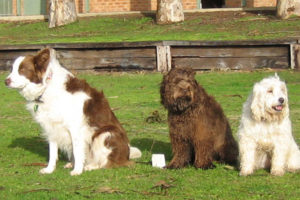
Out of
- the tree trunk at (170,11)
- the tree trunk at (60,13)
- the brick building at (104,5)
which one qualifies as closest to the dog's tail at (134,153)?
the tree trunk at (170,11)

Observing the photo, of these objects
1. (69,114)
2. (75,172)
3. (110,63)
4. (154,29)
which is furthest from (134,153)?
(154,29)

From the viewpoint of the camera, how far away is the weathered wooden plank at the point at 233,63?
17828 millimetres

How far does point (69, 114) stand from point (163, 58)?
31.7 ft

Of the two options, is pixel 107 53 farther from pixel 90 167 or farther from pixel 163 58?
pixel 90 167

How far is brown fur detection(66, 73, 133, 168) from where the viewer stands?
906 centimetres

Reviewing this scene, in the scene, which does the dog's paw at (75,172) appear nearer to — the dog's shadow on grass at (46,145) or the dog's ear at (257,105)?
the dog's shadow on grass at (46,145)

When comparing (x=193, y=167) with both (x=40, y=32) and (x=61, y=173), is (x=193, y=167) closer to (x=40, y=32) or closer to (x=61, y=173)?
(x=61, y=173)

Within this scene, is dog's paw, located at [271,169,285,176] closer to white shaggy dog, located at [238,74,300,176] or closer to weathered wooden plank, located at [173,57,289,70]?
white shaggy dog, located at [238,74,300,176]

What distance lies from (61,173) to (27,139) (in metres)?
2.72

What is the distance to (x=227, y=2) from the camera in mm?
31062

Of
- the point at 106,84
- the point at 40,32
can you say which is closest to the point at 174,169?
the point at 106,84

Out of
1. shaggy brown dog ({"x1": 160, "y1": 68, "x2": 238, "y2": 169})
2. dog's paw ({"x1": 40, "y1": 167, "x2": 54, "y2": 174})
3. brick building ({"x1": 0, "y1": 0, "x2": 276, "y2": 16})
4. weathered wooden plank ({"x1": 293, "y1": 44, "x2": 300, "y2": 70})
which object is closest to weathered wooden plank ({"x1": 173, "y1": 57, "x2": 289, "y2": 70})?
weathered wooden plank ({"x1": 293, "y1": 44, "x2": 300, "y2": 70})

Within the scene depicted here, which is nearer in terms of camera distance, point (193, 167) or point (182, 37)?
point (193, 167)

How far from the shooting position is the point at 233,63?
18125 millimetres
